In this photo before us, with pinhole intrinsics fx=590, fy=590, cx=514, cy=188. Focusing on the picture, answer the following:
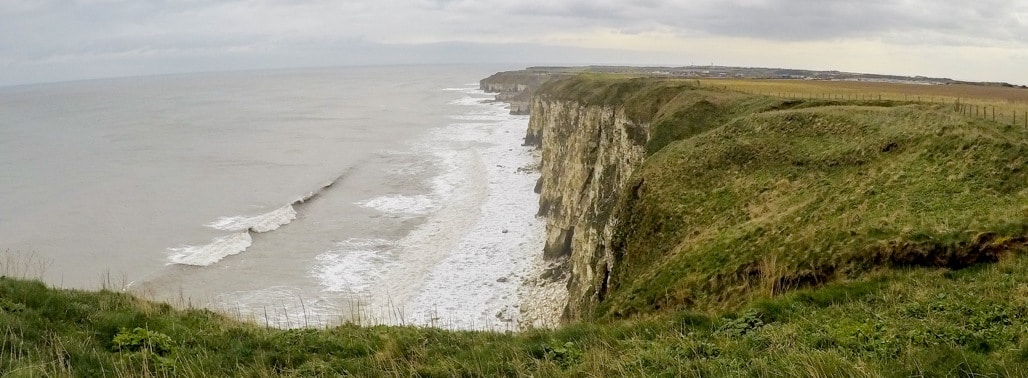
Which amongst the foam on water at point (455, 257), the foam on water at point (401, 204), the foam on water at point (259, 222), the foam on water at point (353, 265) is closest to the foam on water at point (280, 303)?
the foam on water at point (353, 265)

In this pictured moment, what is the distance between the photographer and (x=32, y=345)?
8.12 meters

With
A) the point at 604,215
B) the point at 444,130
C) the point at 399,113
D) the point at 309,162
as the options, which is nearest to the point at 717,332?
the point at 604,215

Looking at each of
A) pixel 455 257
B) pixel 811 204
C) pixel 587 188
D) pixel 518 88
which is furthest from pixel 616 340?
pixel 518 88

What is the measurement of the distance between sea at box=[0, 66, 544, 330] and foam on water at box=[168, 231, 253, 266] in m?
0.18

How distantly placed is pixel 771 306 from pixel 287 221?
4182 cm

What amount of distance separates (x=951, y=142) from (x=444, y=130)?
90.2 m

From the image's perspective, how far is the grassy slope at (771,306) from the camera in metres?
7.37

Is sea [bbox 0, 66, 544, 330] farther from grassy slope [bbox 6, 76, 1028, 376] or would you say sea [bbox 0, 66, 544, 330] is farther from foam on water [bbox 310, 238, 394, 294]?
grassy slope [bbox 6, 76, 1028, 376]

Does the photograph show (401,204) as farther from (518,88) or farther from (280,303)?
(518,88)

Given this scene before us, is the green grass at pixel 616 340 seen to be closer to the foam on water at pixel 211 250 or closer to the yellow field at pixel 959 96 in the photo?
the yellow field at pixel 959 96

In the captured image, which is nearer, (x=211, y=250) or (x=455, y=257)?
(x=455, y=257)

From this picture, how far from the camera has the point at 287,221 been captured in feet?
150

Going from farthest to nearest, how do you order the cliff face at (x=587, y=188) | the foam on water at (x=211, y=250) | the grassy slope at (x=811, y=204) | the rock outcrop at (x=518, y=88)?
the rock outcrop at (x=518, y=88) → the foam on water at (x=211, y=250) → the cliff face at (x=587, y=188) → the grassy slope at (x=811, y=204)

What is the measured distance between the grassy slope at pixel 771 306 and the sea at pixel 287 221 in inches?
69.5
